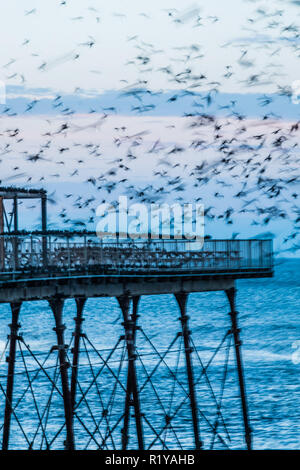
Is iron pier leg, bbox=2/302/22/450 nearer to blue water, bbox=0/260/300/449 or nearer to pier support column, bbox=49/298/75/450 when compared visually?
blue water, bbox=0/260/300/449

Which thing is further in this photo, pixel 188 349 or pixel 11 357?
pixel 188 349

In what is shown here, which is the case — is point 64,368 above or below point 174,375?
below

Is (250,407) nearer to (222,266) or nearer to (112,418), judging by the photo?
(112,418)

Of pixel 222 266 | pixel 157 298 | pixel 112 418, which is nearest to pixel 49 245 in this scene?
pixel 222 266

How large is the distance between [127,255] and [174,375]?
24250 millimetres

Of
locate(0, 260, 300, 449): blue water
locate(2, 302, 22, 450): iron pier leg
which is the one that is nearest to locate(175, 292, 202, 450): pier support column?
locate(0, 260, 300, 449): blue water

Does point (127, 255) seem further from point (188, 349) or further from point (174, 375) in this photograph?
point (174, 375)

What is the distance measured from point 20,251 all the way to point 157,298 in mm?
150196

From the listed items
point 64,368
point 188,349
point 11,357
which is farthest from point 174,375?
point 64,368

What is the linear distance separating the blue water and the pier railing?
2.95 meters

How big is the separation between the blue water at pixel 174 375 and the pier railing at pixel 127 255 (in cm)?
295

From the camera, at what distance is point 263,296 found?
16438 centimetres

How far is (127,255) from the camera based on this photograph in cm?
3281

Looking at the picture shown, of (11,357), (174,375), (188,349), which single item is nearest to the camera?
(11,357)
